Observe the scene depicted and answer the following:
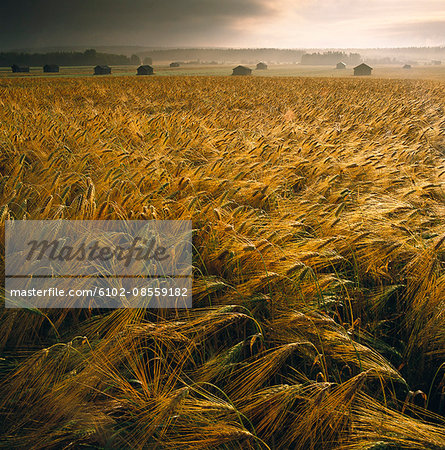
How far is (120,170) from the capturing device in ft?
11.0

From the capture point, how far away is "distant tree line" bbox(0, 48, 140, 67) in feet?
383

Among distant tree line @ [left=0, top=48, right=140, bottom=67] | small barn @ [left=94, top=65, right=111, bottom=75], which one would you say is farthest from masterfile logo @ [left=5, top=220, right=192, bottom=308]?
distant tree line @ [left=0, top=48, right=140, bottom=67]

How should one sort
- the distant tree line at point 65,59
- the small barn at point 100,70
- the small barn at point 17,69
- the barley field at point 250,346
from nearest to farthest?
1. the barley field at point 250,346
2. the small barn at point 100,70
3. the small barn at point 17,69
4. the distant tree line at point 65,59

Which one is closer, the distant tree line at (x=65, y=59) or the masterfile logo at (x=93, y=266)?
the masterfile logo at (x=93, y=266)

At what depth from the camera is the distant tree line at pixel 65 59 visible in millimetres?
116812

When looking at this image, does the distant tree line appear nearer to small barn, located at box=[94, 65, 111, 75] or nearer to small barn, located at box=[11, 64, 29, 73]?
small barn, located at box=[11, 64, 29, 73]

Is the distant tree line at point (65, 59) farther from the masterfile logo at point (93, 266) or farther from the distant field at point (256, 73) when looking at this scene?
the masterfile logo at point (93, 266)

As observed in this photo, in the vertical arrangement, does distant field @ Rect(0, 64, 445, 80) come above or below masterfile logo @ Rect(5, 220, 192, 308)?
above

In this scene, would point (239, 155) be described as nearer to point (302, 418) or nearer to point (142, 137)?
point (142, 137)

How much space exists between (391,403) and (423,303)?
630mm

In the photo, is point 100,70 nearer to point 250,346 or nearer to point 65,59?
point 250,346

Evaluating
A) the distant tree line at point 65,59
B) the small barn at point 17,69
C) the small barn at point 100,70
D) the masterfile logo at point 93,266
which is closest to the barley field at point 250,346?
the masterfile logo at point 93,266

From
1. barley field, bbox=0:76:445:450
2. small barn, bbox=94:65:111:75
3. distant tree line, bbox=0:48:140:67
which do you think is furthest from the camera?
distant tree line, bbox=0:48:140:67

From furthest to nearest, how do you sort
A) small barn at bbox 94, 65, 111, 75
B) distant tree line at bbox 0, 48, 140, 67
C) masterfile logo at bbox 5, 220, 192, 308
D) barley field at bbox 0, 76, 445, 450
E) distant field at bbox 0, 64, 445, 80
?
distant tree line at bbox 0, 48, 140, 67 → small barn at bbox 94, 65, 111, 75 → distant field at bbox 0, 64, 445, 80 → masterfile logo at bbox 5, 220, 192, 308 → barley field at bbox 0, 76, 445, 450
